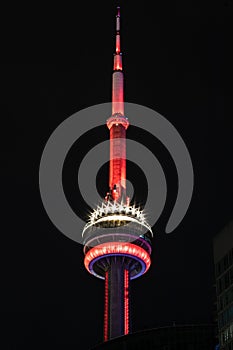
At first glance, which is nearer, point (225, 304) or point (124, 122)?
point (225, 304)

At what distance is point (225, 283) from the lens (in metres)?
86.6

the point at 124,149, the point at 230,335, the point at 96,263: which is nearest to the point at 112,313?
the point at 96,263


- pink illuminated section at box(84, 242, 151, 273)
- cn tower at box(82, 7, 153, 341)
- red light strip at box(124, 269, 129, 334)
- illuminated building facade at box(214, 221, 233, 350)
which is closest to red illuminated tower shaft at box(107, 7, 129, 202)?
cn tower at box(82, 7, 153, 341)

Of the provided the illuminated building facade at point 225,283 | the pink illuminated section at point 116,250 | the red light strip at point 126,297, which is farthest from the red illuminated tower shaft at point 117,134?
the illuminated building facade at point 225,283

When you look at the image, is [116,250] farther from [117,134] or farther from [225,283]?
[225,283]

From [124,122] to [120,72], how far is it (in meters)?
13.5

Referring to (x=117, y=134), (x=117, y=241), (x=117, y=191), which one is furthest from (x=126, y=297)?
(x=117, y=134)

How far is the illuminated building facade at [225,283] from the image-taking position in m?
83.8

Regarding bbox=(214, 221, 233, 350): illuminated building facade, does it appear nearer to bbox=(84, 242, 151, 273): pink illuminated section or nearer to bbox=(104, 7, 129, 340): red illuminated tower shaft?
bbox=(104, 7, 129, 340): red illuminated tower shaft

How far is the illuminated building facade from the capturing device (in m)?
83.8

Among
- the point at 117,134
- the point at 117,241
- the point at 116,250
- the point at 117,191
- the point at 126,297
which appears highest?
the point at 117,134

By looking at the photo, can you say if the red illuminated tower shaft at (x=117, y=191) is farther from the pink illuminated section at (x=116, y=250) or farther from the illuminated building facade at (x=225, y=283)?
the illuminated building facade at (x=225, y=283)

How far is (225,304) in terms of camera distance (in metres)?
85.4

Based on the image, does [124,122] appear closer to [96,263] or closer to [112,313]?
[96,263]
